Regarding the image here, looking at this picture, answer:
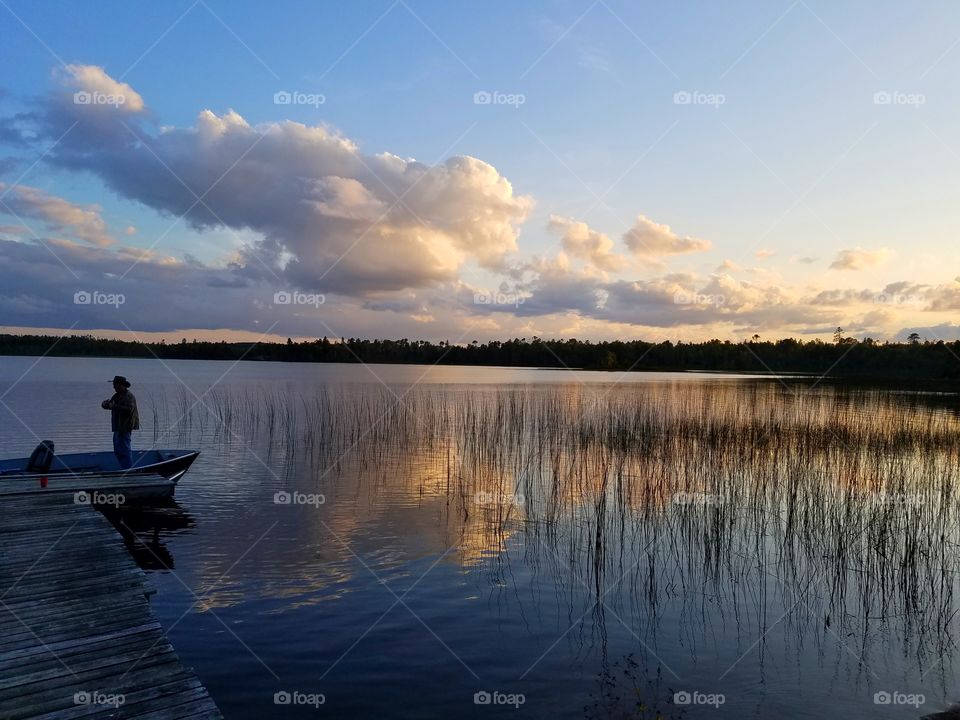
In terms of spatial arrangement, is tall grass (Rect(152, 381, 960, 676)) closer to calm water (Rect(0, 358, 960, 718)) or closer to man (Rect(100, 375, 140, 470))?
calm water (Rect(0, 358, 960, 718))

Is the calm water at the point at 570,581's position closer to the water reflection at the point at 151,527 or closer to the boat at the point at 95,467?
the water reflection at the point at 151,527

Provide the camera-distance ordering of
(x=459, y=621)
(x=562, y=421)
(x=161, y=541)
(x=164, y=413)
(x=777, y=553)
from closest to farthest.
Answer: (x=459, y=621), (x=777, y=553), (x=161, y=541), (x=562, y=421), (x=164, y=413)

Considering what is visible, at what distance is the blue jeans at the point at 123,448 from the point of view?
1238 cm

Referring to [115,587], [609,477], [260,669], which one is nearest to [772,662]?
[260,669]

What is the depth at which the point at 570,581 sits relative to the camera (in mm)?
8016

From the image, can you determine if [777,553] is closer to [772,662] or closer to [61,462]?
[772,662]

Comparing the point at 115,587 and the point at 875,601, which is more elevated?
the point at 115,587

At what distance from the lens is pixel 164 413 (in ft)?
85.6

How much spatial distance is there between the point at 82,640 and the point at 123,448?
28.2ft

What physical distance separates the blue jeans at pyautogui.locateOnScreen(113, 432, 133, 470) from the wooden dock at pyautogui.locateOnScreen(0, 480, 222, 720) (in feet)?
15.2

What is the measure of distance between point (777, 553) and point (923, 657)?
2.69m

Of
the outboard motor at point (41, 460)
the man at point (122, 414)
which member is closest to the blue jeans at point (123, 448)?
the man at point (122, 414)

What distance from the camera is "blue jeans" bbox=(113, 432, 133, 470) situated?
488 inches

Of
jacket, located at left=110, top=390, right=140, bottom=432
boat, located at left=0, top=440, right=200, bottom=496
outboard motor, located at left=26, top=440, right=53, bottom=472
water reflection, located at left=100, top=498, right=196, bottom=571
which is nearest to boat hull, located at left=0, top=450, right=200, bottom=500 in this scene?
boat, located at left=0, top=440, right=200, bottom=496
